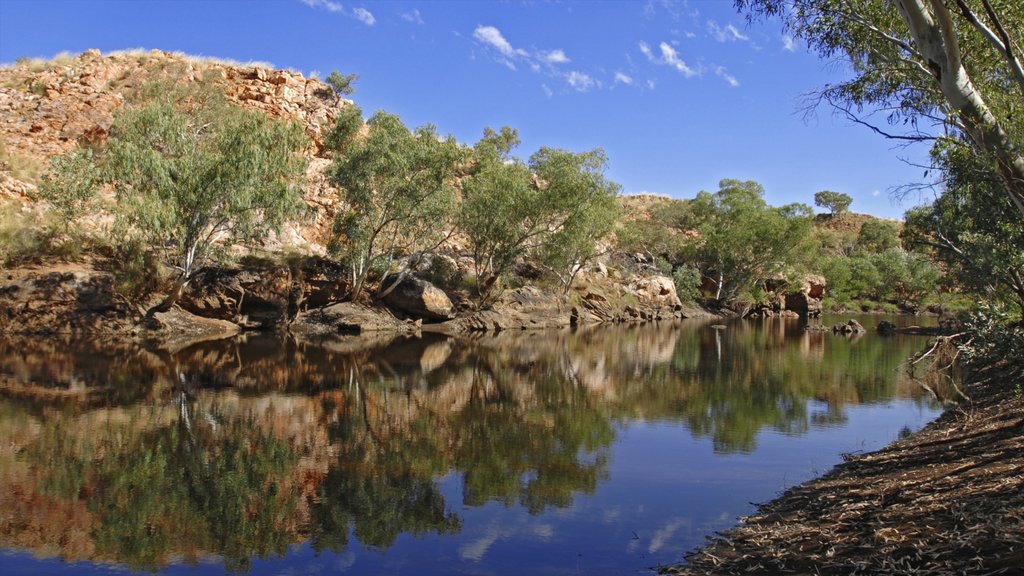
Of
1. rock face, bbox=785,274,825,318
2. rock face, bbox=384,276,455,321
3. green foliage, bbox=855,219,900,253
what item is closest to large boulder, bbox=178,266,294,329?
rock face, bbox=384,276,455,321

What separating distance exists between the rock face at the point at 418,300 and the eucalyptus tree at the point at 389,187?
2.81 ft

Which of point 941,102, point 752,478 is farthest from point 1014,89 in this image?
point 752,478

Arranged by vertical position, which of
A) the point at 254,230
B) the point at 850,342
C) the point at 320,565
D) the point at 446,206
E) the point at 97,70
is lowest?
the point at 320,565

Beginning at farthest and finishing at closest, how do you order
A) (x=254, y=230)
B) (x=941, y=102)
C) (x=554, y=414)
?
(x=254, y=230) < (x=554, y=414) < (x=941, y=102)

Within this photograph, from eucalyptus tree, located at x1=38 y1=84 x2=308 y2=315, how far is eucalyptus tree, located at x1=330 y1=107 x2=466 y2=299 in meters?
3.63

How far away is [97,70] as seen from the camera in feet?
170

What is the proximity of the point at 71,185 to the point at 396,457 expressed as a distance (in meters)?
25.7

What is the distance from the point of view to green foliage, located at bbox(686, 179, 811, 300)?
2527 inches

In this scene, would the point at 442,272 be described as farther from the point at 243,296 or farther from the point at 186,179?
the point at 186,179

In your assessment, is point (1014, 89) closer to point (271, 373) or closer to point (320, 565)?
point (320, 565)

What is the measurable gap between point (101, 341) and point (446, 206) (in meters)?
17.9

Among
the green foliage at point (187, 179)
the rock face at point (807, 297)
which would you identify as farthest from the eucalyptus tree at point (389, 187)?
the rock face at point (807, 297)

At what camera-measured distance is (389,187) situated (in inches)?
1443

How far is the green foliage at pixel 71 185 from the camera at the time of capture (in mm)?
29844
